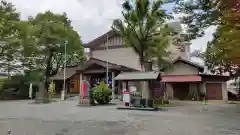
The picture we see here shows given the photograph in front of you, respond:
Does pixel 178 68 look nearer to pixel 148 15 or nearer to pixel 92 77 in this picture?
pixel 148 15

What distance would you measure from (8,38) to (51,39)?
5788 mm

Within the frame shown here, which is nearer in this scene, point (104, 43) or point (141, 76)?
point (141, 76)

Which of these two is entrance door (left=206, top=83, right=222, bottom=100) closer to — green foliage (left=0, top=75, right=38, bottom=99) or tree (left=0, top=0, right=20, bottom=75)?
green foliage (left=0, top=75, right=38, bottom=99)

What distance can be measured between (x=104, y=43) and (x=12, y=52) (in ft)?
38.2

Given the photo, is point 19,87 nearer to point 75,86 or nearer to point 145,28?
point 75,86

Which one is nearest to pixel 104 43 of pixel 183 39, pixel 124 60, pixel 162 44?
pixel 124 60

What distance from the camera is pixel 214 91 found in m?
27.1

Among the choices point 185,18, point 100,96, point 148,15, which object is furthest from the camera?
point 148,15

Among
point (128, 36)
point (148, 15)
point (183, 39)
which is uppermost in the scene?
point (148, 15)

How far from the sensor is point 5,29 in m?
27.8

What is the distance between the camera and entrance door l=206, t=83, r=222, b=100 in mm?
26953

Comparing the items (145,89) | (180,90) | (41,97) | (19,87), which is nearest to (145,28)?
(145,89)

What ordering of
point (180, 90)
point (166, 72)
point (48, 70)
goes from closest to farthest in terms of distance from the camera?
point (166, 72) → point (180, 90) → point (48, 70)

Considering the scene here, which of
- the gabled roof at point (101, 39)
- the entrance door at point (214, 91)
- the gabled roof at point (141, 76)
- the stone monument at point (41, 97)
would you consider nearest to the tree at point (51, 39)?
the gabled roof at point (101, 39)
